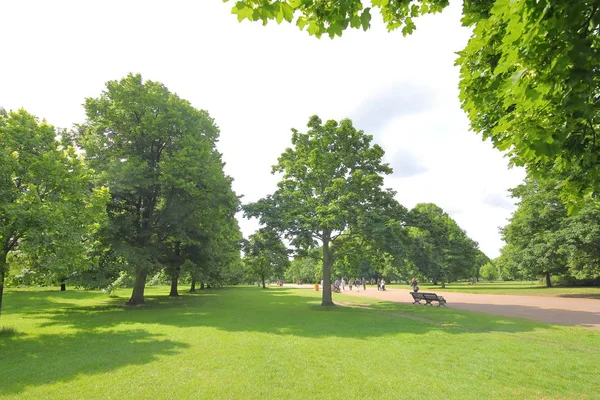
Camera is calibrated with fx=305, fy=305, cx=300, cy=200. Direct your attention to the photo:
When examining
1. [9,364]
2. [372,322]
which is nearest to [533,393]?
[372,322]

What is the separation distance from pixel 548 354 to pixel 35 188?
17973 mm

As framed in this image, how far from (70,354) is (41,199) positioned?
23.8 ft

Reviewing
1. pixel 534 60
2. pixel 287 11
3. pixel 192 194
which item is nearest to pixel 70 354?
pixel 287 11

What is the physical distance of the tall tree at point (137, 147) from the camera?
19656mm

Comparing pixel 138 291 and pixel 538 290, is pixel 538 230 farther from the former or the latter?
pixel 138 291

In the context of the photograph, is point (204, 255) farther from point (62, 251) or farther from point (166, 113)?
point (62, 251)

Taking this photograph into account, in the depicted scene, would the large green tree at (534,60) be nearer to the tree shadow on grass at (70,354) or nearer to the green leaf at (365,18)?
the green leaf at (365,18)

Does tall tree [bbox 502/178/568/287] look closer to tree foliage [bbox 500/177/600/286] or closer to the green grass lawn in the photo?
tree foliage [bbox 500/177/600/286]

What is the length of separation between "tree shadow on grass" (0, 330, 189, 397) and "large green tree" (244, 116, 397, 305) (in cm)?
1122

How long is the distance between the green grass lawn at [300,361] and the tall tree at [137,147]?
8202 millimetres

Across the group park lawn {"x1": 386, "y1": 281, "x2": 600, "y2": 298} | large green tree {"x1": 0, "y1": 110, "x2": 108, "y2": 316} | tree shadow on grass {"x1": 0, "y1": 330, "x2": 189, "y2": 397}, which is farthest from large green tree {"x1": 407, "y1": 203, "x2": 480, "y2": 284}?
large green tree {"x1": 0, "y1": 110, "x2": 108, "y2": 316}

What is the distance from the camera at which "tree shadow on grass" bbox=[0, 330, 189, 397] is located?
6.97 m

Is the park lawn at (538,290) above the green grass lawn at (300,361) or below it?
below

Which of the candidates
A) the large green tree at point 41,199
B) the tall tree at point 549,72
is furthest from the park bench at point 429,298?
the large green tree at point 41,199
